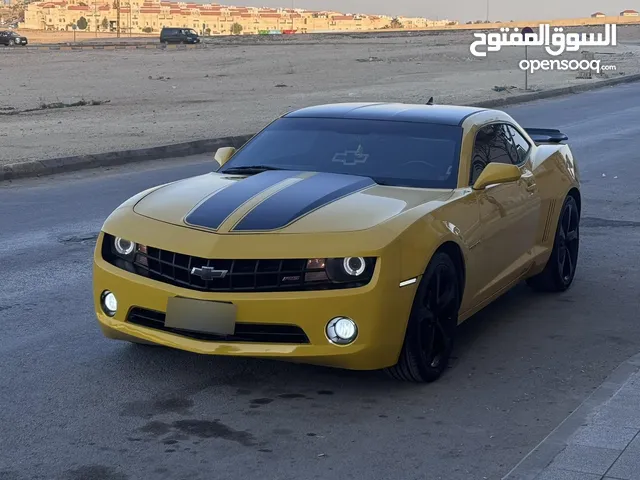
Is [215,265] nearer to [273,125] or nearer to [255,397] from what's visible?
[255,397]

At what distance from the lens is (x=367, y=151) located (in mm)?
6594

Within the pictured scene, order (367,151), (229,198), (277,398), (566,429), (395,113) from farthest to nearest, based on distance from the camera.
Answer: (395,113), (367,151), (229,198), (277,398), (566,429)

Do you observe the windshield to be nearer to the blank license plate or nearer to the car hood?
the car hood

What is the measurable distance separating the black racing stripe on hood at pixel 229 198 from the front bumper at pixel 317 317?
38 centimetres

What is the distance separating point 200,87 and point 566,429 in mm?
31602

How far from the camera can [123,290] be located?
218 inches

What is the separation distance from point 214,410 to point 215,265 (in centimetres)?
68

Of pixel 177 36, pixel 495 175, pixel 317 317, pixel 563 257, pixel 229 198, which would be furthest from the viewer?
pixel 177 36

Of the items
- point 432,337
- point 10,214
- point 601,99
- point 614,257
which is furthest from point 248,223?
point 601,99

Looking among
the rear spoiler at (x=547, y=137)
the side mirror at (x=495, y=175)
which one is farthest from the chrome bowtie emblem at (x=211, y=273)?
the rear spoiler at (x=547, y=137)

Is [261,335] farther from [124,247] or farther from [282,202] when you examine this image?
[124,247]

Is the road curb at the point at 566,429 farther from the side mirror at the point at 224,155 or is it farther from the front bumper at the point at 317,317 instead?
the side mirror at the point at 224,155

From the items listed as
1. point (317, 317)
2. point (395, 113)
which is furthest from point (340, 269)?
point (395, 113)

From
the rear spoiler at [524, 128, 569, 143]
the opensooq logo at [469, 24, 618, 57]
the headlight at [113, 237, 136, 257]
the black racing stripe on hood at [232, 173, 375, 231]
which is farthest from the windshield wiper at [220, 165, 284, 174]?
the opensooq logo at [469, 24, 618, 57]
